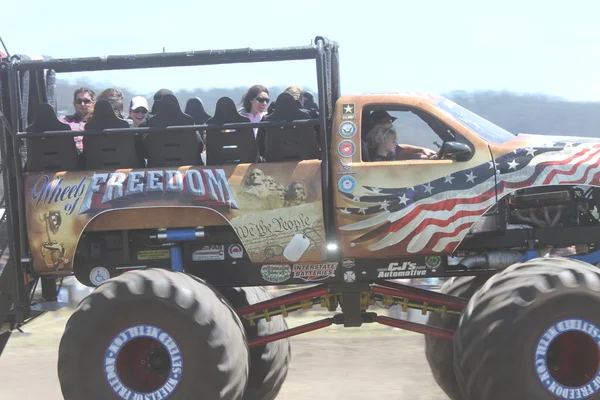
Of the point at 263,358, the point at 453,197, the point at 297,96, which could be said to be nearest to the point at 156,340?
the point at 263,358

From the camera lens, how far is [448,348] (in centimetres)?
816

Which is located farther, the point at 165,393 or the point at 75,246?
the point at 75,246

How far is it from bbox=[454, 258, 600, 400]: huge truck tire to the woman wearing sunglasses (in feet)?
9.07

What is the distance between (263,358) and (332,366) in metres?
1.81

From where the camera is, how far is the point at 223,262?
7652 mm

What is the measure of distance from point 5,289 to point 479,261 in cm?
395

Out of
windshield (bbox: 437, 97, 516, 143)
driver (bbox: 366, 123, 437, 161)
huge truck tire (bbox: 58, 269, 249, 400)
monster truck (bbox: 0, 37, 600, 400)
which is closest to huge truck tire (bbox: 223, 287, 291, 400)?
monster truck (bbox: 0, 37, 600, 400)

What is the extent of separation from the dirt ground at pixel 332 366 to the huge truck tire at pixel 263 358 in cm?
42

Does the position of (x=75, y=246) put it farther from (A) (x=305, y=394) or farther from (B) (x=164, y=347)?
(A) (x=305, y=394)

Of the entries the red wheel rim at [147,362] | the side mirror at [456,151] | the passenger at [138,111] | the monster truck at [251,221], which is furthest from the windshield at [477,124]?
the red wheel rim at [147,362]

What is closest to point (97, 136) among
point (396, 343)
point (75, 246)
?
point (75, 246)

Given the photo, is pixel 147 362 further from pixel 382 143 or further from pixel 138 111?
pixel 382 143

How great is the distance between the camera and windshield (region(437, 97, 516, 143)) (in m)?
7.41

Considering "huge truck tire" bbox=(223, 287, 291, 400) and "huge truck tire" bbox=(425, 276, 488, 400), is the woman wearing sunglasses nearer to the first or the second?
"huge truck tire" bbox=(223, 287, 291, 400)
